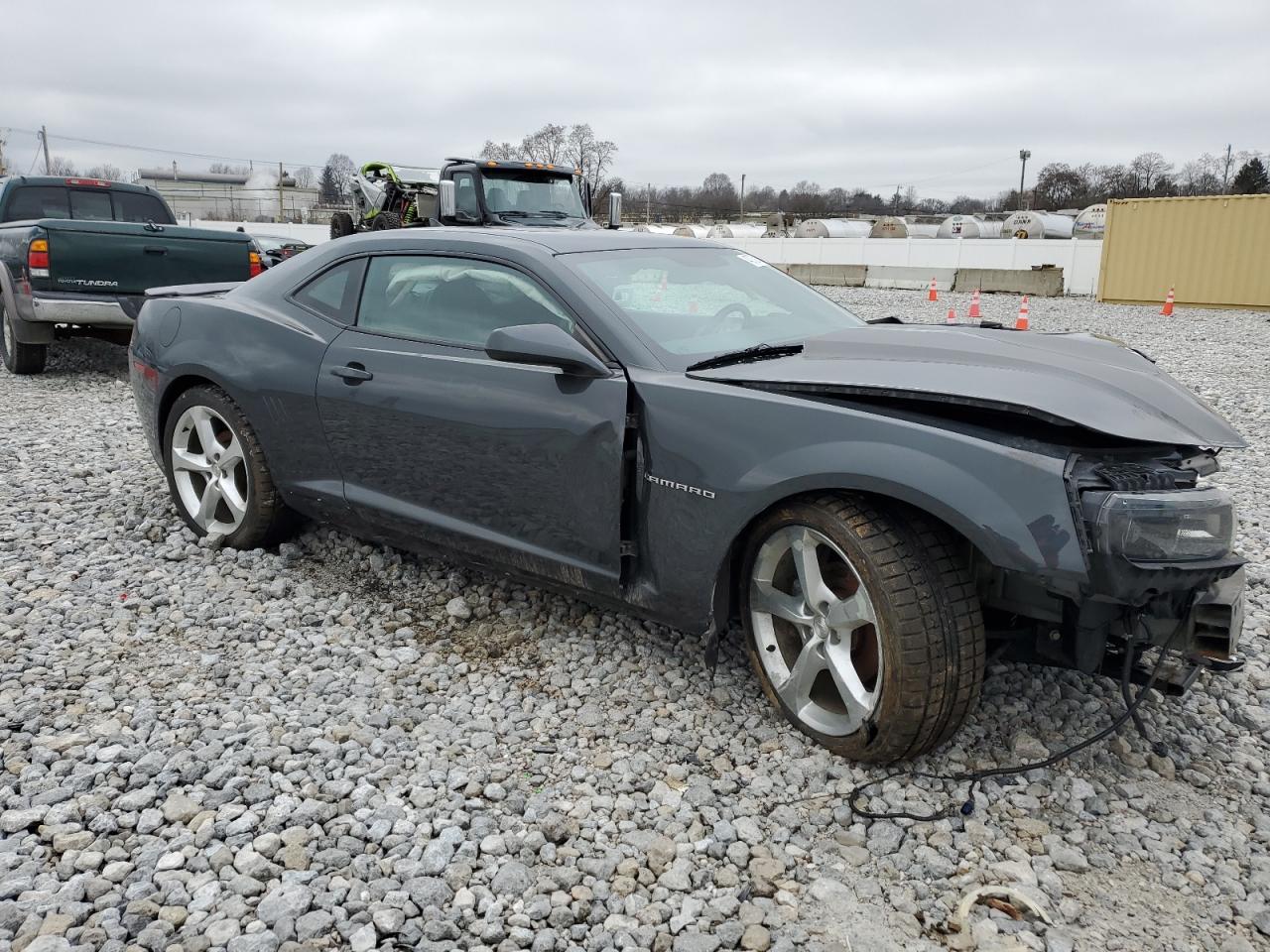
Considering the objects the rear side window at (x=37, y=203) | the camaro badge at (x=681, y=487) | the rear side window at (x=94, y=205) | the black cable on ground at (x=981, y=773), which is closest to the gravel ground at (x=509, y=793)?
the black cable on ground at (x=981, y=773)

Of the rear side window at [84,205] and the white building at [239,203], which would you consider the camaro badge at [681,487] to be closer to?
the rear side window at [84,205]

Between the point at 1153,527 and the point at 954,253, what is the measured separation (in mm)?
28351

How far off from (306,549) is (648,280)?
2098 millimetres

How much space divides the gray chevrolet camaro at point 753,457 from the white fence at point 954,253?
21.9 m

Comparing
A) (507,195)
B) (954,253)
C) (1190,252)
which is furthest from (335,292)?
(954,253)

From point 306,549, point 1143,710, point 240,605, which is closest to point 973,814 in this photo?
point 1143,710

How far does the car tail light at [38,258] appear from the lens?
8.02m

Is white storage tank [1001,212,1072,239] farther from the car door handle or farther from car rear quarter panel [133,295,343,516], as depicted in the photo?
the car door handle

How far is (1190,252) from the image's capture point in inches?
836

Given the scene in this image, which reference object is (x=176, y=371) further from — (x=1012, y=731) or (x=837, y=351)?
(x=1012, y=731)

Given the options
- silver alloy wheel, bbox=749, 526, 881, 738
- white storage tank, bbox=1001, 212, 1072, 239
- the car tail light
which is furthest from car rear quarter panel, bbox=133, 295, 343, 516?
white storage tank, bbox=1001, 212, 1072, 239

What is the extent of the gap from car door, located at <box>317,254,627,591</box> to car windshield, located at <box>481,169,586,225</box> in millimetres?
9566

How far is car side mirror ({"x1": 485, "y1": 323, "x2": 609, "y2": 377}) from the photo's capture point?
3.00m

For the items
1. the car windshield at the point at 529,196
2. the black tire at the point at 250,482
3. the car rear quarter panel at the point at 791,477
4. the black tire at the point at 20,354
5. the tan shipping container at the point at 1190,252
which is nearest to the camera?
the car rear quarter panel at the point at 791,477
